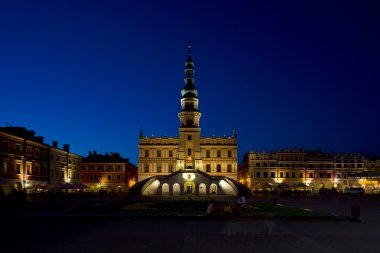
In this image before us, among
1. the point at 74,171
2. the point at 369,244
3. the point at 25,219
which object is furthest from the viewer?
the point at 74,171

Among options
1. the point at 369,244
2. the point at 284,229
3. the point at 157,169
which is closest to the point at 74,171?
the point at 157,169

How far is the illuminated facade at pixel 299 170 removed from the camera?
120250 millimetres

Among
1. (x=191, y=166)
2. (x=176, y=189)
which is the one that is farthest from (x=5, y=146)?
(x=191, y=166)

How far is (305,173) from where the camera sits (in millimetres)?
120938

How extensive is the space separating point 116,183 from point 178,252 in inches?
4252

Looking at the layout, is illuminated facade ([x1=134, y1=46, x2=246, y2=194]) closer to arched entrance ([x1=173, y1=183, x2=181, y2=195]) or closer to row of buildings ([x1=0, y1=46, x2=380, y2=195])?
row of buildings ([x1=0, y1=46, x2=380, y2=195])

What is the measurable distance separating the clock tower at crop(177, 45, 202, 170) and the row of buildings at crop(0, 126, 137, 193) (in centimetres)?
2095

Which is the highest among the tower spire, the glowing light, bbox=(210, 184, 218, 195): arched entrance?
the tower spire

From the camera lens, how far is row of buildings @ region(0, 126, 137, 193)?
66812 mm

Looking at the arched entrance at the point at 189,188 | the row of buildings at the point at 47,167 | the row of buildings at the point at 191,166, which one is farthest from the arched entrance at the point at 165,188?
the row of buildings at the point at 47,167

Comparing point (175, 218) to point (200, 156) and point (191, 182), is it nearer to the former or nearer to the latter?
point (191, 182)

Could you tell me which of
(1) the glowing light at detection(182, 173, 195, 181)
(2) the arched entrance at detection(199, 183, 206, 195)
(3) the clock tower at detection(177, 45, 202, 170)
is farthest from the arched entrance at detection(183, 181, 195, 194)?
(3) the clock tower at detection(177, 45, 202, 170)

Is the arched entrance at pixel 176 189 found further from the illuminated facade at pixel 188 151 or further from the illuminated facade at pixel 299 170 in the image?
the illuminated facade at pixel 299 170

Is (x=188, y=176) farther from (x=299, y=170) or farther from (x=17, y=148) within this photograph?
(x=299, y=170)
